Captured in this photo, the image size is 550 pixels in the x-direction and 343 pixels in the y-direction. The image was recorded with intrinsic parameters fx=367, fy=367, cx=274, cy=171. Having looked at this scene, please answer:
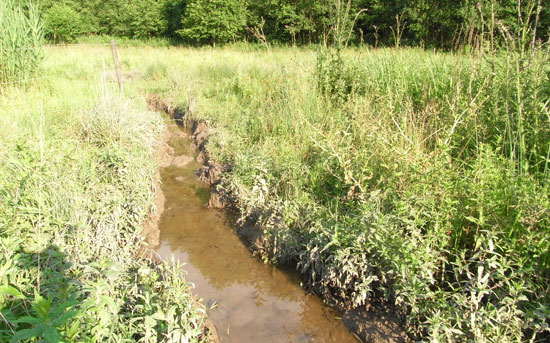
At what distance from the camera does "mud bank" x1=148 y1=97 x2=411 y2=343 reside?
288cm

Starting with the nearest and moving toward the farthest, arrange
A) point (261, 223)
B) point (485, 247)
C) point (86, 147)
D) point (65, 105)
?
1. point (485, 247)
2. point (261, 223)
3. point (86, 147)
4. point (65, 105)

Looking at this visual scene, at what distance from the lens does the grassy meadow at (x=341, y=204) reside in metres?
2.44

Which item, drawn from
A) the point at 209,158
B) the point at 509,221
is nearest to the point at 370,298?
the point at 509,221

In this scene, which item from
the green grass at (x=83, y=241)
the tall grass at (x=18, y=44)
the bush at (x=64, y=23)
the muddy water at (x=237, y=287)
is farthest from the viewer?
the bush at (x=64, y=23)

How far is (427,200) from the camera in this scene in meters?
2.97

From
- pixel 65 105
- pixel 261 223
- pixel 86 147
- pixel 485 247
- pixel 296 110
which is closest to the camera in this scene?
pixel 485 247

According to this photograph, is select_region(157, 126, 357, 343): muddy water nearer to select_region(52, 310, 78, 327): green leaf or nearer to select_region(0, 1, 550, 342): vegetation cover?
select_region(0, 1, 550, 342): vegetation cover

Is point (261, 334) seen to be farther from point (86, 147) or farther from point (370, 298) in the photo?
point (86, 147)

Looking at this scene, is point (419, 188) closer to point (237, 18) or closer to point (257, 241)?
point (257, 241)

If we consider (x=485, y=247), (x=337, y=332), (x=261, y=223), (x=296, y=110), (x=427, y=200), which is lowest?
(x=337, y=332)

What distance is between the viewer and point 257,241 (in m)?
4.02

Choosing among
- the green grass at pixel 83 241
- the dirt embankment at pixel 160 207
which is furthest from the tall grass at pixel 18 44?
the dirt embankment at pixel 160 207

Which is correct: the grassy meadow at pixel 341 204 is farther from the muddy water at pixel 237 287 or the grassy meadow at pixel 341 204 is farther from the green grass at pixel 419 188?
the muddy water at pixel 237 287

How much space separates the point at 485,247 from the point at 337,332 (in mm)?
1316
